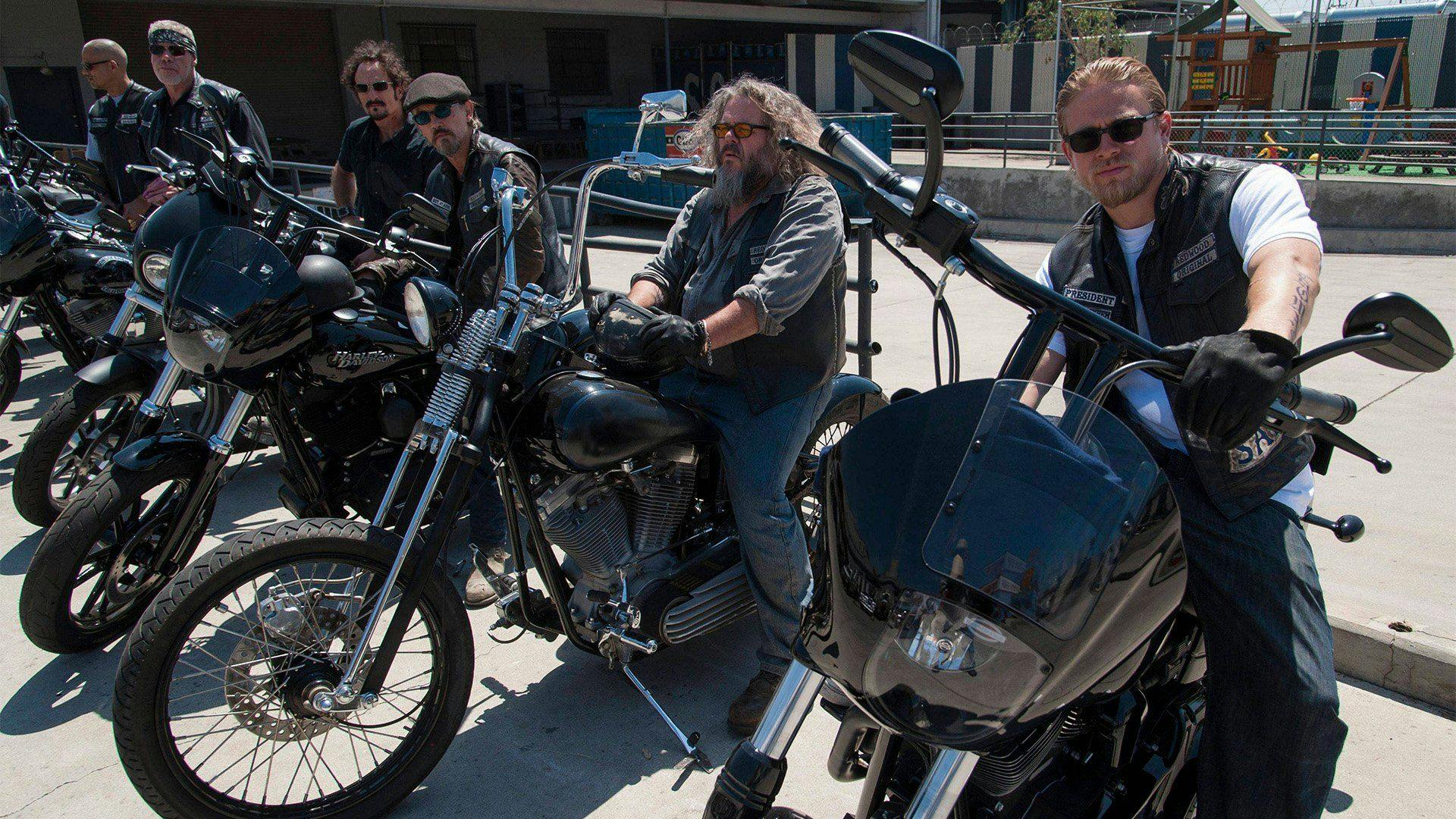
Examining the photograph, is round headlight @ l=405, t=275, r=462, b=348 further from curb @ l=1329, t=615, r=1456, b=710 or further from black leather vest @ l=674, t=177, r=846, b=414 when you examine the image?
curb @ l=1329, t=615, r=1456, b=710

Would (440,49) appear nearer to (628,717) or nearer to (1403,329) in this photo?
(628,717)

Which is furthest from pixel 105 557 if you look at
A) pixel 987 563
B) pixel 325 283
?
pixel 987 563

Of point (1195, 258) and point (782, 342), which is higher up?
point (1195, 258)

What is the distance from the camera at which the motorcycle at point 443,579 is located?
2373 mm

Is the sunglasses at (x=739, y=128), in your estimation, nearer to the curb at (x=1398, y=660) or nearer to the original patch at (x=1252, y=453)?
the original patch at (x=1252, y=453)

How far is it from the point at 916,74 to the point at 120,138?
6210mm

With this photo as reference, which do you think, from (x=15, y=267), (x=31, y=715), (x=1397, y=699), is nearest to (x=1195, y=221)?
(x=1397, y=699)

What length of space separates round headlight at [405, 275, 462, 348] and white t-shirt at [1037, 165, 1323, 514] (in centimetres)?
149

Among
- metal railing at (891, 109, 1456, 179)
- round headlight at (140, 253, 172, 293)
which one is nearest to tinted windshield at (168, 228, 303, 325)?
round headlight at (140, 253, 172, 293)

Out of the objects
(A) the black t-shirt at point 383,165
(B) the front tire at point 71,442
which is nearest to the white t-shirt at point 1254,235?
(A) the black t-shirt at point 383,165

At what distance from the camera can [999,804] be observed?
160 cm

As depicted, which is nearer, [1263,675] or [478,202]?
[1263,675]

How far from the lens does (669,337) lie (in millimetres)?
2533

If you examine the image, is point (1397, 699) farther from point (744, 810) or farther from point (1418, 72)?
point (1418, 72)
